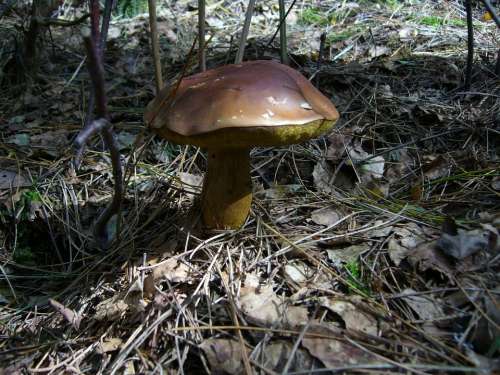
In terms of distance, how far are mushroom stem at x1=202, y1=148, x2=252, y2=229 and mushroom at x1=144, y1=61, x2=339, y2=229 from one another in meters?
0.03

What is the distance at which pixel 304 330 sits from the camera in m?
1.32

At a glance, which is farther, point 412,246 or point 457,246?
point 412,246

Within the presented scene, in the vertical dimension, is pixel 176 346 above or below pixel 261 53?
below

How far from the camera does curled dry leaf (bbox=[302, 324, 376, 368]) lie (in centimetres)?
123

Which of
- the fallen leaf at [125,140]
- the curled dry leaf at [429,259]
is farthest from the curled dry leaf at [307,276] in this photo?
the fallen leaf at [125,140]

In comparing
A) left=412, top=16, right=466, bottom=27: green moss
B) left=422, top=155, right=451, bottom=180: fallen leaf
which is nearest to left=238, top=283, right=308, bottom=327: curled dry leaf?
left=422, top=155, right=451, bottom=180: fallen leaf

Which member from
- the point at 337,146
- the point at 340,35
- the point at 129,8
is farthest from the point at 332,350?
the point at 129,8

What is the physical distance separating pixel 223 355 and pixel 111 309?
53 cm

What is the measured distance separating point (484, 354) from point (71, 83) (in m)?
3.15

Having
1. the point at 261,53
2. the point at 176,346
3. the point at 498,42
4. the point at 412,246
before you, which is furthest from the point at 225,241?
the point at 498,42

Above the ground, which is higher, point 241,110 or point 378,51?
point 241,110

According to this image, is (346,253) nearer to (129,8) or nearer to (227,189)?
(227,189)

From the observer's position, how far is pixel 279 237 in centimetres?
181

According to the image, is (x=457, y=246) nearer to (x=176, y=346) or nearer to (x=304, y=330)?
(x=304, y=330)
